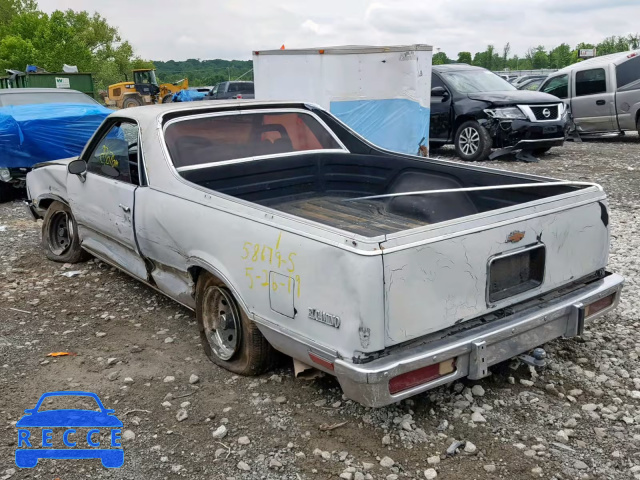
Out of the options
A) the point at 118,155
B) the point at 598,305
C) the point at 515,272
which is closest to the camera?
the point at 515,272

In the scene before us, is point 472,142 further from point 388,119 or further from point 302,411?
point 302,411

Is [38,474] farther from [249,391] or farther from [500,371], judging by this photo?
[500,371]

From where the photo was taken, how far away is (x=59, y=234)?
6.48 meters

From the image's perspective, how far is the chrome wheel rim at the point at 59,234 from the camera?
638cm

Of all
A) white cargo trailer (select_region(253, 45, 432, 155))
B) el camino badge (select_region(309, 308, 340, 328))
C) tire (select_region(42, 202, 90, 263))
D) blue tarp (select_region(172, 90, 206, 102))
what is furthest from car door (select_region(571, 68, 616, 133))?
blue tarp (select_region(172, 90, 206, 102))

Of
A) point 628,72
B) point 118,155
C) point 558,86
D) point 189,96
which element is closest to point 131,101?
point 189,96

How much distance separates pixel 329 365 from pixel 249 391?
87 cm

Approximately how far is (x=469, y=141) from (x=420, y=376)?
31.3 feet

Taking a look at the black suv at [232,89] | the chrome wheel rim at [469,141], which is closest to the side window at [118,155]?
the chrome wheel rim at [469,141]

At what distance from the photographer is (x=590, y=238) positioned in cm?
373

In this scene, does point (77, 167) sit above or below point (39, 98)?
below

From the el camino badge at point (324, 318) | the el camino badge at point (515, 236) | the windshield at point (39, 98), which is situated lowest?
the el camino badge at point (324, 318)

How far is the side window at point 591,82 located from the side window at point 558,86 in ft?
1.02

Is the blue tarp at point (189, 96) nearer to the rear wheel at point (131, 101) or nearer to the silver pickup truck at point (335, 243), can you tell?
the rear wheel at point (131, 101)
